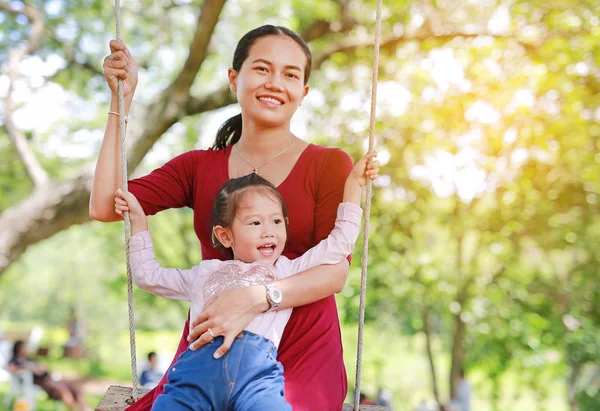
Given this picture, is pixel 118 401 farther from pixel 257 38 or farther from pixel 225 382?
pixel 257 38

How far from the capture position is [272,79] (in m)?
1.65

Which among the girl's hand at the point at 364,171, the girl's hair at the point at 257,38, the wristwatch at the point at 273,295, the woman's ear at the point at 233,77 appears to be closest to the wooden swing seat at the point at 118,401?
the wristwatch at the point at 273,295

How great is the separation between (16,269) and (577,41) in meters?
16.9

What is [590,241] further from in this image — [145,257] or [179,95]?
[145,257]

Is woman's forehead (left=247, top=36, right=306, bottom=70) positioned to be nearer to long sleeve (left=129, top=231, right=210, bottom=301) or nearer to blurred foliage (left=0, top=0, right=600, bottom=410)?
long sleeve (left=129, top=231, right=210, bottom=301)

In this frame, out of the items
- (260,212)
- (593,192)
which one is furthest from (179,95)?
(593,192)

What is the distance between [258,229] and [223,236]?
0.11 m

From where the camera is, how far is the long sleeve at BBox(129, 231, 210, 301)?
1.57 metres

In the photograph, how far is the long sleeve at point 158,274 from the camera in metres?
1.57

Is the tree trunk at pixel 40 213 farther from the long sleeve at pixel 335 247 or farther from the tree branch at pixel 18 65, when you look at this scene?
the long sleeve at pixel 335 247

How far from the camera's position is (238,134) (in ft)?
6.10

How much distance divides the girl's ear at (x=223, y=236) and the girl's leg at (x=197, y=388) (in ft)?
0.96

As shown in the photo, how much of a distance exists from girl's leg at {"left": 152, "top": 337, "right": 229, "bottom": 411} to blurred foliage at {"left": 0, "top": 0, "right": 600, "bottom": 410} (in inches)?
184

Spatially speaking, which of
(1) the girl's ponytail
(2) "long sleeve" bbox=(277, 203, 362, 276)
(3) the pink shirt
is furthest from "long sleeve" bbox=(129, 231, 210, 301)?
(1) the girl's ponytail
